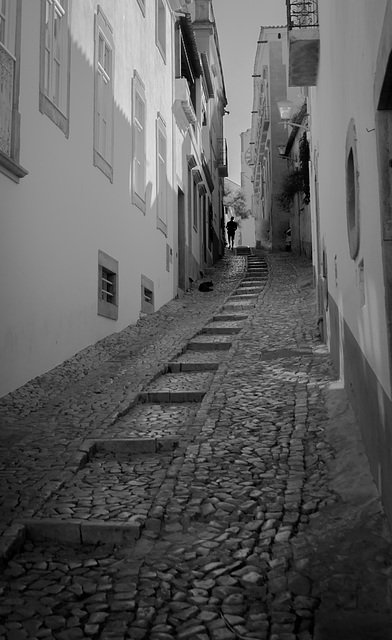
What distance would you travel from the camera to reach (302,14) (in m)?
8.97

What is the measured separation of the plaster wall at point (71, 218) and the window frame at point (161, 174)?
2.59 ft

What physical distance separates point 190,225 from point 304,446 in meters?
14.6

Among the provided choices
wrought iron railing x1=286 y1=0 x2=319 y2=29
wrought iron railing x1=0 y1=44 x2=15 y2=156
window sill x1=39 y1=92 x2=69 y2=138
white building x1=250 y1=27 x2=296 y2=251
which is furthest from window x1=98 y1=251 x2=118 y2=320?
white building x1=250 y1=27 x2=296 y2=251

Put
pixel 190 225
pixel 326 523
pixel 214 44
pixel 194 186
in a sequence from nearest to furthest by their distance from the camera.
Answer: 1. pixel 326 523
2. pixel 190 225
3. pixel 194 186
4. pixel 214 44

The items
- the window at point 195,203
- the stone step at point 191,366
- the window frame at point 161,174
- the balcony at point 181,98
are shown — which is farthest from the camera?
the window at point 195,203

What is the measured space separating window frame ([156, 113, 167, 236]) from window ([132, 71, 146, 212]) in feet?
4.08

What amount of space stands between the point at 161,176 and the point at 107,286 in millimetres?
4990

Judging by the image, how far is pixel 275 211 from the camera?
1242 inches

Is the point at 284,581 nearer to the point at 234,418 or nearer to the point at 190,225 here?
the point at 234,418

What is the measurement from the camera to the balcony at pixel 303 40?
860cm

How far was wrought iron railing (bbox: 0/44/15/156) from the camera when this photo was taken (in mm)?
6656

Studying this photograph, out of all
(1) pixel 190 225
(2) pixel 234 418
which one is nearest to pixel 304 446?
(2) pixel 234 418

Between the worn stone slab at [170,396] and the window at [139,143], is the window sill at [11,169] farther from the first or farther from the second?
the window at [139,143]

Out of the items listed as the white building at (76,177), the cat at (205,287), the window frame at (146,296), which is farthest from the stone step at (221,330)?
the cat at (205,287)
